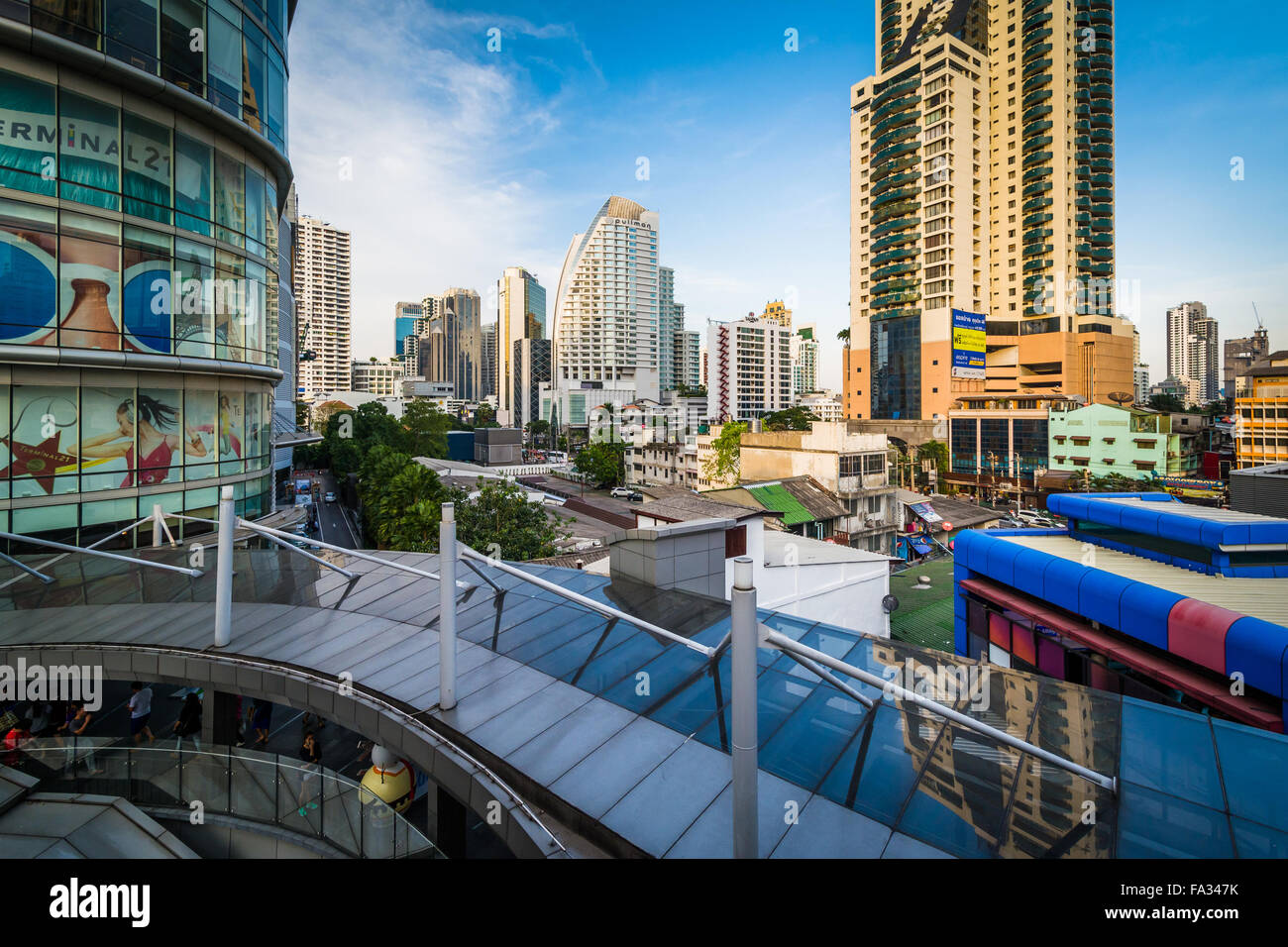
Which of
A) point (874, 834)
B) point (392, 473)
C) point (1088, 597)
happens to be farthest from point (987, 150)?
point (874, 834)

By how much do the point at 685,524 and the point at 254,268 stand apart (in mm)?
16374

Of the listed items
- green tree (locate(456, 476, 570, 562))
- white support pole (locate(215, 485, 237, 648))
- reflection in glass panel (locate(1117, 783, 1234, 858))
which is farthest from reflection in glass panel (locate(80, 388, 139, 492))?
reflection in glass panel (locate(1117, 783, 1234, 858))

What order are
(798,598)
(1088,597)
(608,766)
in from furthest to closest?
1. (798,598)
2. (1088,597)
3. (608,766)

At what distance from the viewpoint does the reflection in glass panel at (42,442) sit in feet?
44.2

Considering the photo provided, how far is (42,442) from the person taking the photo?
13.8 m

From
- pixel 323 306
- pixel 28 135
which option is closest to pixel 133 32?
pixel 28 135

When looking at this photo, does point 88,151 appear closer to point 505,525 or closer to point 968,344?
point 505,525

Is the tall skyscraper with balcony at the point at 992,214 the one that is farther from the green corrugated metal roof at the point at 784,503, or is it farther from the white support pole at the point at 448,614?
Result: the white support pole at the point at 448,614

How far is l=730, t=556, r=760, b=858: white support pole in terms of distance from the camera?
11.4 ft

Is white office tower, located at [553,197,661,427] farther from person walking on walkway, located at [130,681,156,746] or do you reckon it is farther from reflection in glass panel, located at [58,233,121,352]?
person walking on walkway, located at [130,681,156,746]

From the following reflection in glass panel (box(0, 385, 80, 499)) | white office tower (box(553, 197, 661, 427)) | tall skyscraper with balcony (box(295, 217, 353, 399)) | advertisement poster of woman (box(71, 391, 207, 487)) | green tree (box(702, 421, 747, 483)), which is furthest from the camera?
tall skyscraper with balcony (box(295, 217, 353, 399))

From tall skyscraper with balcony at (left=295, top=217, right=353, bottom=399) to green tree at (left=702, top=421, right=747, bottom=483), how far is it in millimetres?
145712
